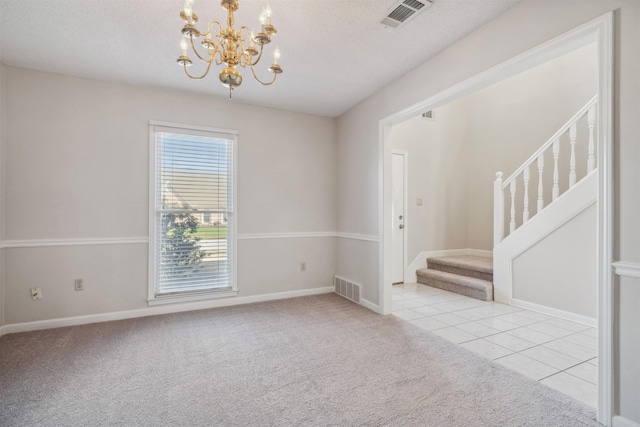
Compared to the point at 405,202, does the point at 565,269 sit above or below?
below

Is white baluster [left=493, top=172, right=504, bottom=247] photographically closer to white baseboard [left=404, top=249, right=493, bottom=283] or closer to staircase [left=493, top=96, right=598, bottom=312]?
staircase [left=493, top=96, right=598, bottom=312]

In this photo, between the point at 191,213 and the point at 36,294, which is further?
the point at 191,213

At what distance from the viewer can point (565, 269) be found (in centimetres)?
339

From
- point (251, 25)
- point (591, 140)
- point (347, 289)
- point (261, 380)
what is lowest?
point (261, 380)

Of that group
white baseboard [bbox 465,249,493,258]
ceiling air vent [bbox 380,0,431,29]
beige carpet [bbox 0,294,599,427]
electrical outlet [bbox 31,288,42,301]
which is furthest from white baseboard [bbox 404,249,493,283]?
electrical outlet [bbox 31,288,42,301]

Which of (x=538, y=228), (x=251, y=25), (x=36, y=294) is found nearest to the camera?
(x=251, y=25)

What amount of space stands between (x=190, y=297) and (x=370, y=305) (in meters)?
2.21

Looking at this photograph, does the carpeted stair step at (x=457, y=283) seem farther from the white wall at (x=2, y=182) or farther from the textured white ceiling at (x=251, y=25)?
the white wall at (x=2, y=182)

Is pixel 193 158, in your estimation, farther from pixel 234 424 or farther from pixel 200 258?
pixel 234 424

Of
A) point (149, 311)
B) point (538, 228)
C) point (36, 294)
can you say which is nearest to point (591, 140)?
point (538, 228)

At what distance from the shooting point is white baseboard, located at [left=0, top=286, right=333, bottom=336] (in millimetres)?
3113

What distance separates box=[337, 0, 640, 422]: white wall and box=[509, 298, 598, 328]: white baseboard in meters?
1.81

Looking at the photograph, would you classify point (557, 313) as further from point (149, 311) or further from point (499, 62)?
point (149, 311)

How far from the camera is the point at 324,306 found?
392 cm
